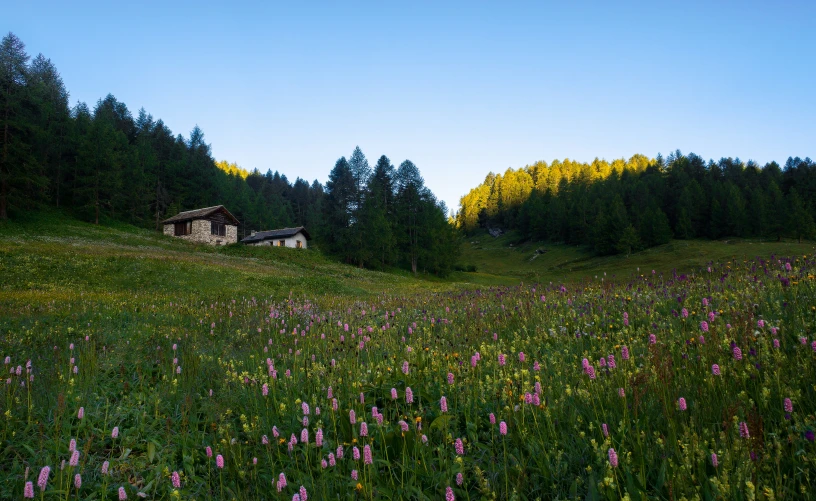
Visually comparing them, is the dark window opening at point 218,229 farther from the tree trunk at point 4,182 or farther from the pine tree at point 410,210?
the pine tree at point 410,210

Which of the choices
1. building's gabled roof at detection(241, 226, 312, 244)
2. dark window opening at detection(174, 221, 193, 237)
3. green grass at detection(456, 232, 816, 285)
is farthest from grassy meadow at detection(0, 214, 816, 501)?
building's gabled roof at detection(241, 226, 312, 244)

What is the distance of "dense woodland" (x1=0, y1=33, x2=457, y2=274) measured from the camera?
47.5 meters

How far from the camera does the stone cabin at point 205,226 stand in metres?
64.4

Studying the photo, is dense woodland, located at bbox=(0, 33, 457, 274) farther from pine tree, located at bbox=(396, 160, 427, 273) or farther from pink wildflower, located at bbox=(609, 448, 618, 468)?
pink wildflower, located at bbox=(609, 448, 618, 468)

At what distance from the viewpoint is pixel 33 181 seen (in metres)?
45.8

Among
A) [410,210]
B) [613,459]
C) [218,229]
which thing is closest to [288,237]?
[218,229]

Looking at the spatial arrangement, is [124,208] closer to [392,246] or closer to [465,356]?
[392,246]

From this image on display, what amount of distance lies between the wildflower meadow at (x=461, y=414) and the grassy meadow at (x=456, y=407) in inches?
0.9

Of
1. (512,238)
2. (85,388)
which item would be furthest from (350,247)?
(512,238)

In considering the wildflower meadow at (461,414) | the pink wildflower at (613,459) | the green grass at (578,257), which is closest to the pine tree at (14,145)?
the wildflower meadow at (461,414)

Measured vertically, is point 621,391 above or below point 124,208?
below

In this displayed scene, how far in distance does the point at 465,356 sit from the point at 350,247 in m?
55.2

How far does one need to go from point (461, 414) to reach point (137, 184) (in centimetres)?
Result: 8286

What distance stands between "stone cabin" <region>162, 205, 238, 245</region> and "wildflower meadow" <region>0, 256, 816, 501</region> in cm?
6300
